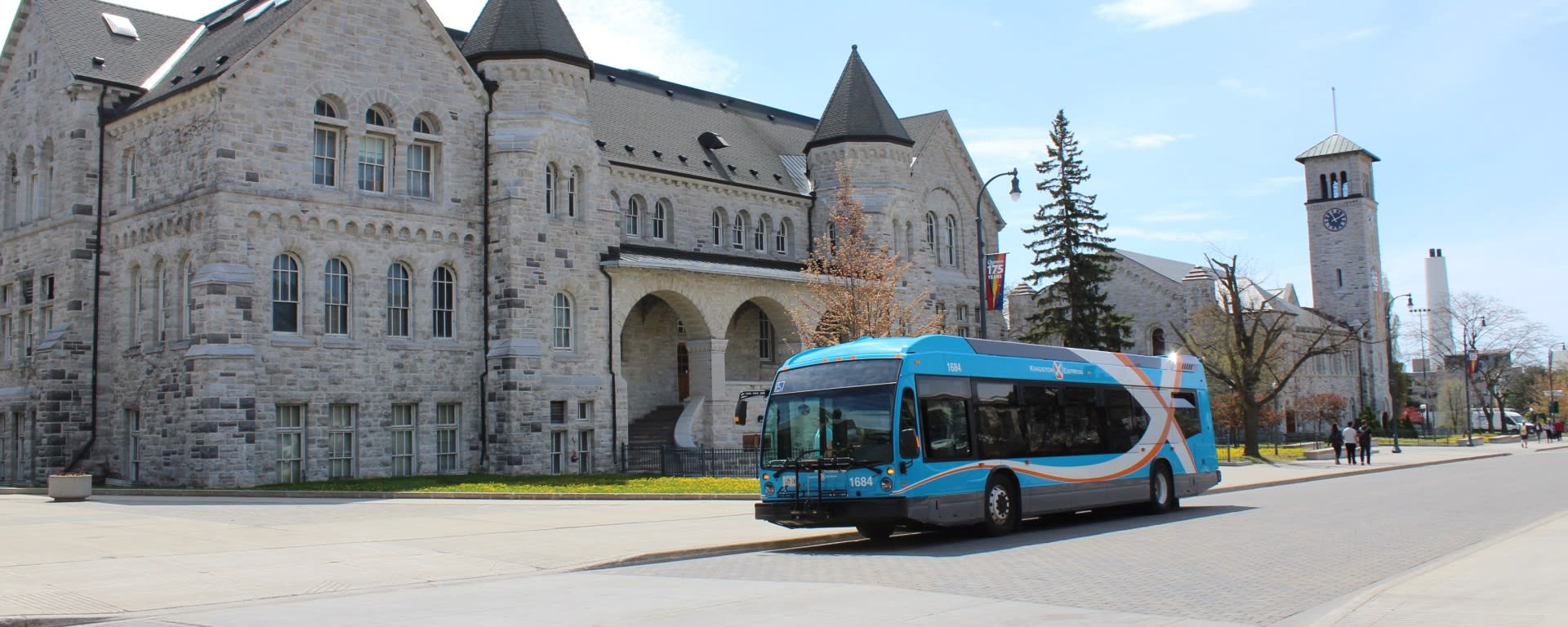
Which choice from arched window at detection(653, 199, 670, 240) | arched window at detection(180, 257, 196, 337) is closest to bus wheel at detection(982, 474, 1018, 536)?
arched window at detection(180, 257, 196, 337)

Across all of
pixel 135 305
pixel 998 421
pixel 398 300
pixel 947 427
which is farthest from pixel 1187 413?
pixel 135 305

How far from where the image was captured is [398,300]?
105 ft

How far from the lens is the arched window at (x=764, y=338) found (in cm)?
4406

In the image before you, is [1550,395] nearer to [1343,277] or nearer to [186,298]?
[1343,277]

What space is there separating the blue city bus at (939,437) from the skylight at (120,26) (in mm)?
25597

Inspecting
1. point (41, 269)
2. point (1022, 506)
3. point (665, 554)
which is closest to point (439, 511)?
point (665, 554)

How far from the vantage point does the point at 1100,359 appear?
2094cm

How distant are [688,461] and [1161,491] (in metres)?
15.7

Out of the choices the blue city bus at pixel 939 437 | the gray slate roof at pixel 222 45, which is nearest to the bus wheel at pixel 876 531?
the blue city bus at pixel 939 437

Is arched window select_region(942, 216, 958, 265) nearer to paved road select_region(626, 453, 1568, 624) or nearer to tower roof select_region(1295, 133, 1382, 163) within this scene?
paved road select_region(626, 453, 1568, 624)

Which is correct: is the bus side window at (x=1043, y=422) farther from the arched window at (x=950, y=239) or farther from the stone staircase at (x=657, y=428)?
the arched window at (x=950, y=239)

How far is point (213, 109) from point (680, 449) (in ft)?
47.6

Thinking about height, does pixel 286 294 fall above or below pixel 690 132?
below

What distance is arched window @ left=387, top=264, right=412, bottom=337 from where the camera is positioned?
31.8 metres
